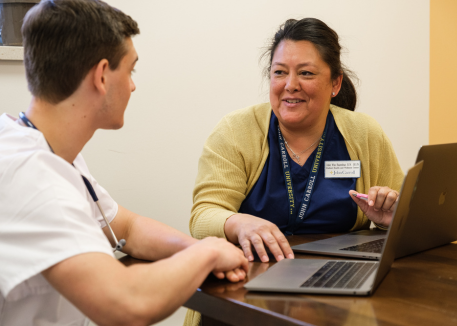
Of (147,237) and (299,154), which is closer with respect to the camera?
(147,237)

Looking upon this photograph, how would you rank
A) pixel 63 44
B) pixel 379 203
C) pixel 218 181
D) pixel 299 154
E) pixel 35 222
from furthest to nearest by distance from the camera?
pixel 299 154
pixel 218 181
pixel 379 203
pixel 63 44
pixel 35 222

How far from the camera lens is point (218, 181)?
160 cm

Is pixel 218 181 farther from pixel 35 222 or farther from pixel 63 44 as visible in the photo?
pixel 35 222

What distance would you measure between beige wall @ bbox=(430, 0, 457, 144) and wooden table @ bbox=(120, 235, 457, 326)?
8.93 feet

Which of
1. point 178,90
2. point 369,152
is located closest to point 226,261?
point 369,152

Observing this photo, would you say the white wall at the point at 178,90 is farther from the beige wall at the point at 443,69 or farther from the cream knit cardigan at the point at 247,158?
the beige wall at the point at 443,69

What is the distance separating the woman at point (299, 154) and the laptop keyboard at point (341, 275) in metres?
0.52

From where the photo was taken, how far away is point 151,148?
253cm

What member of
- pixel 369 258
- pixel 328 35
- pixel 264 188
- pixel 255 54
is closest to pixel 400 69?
pixel 255 54

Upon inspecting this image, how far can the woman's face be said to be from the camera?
167 cm

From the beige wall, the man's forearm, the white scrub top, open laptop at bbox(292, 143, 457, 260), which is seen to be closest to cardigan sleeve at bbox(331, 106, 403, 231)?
open laptop at bbox(292, 143, 457, 260)

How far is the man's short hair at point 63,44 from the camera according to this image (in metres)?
0.93

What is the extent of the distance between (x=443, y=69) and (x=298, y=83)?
2.33 m

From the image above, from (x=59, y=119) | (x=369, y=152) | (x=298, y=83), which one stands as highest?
(x=59, y=119)
